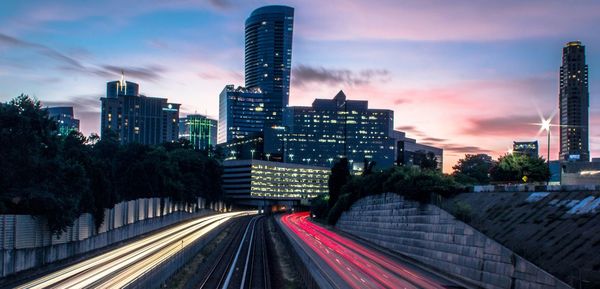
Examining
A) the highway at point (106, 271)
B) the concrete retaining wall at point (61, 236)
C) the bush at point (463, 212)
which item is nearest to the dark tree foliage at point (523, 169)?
the bush at point (463, 212)

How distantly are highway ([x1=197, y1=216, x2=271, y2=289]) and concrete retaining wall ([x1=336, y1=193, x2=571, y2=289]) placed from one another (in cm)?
1503

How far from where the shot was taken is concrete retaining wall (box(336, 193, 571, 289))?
118 feet

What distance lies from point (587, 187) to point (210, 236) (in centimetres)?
5996

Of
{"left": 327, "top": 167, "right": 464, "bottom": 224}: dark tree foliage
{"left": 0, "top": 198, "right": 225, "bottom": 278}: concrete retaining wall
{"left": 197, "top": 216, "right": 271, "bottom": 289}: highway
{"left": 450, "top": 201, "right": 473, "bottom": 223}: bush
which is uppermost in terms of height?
{"left": 327, "top": 167, "right": 464, "bottom": 224}: dark tree foliage

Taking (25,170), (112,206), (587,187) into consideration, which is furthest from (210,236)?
(587,187)

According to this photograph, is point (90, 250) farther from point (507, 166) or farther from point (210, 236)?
point (507, 166)

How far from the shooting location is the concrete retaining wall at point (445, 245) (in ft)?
118

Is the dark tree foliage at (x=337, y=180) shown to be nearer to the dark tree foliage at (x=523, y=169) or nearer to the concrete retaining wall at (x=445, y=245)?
the concrete retaining wall at (x=445, y=245)

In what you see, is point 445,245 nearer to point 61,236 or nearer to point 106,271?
point 106,271

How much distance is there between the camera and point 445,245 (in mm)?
50500

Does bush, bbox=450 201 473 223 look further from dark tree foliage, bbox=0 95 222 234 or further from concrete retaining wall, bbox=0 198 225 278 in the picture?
concrete retaining wall, bbox=0 198 225 278

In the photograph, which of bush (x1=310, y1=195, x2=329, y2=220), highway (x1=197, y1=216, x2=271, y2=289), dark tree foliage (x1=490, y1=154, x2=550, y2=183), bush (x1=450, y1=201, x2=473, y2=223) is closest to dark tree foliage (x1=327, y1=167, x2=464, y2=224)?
bush (x1=450, y1=201, x2=473, y2=223)

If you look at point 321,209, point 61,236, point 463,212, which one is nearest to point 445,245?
point 463,212

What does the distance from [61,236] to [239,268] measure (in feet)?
56.3
